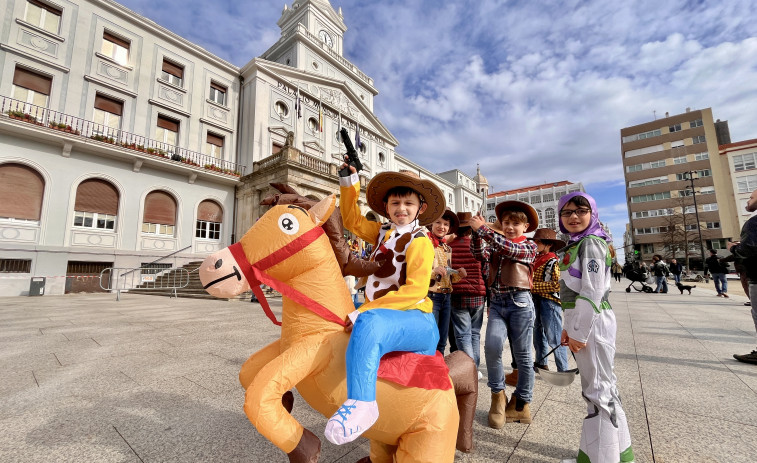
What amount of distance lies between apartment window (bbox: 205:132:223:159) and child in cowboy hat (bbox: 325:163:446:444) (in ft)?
59.2

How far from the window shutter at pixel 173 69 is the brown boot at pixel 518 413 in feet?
67.4

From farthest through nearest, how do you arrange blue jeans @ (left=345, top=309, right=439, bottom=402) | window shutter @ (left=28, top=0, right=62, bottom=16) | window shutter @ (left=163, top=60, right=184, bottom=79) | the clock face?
the clock face
window shutter @ (left=163, top=60, right=184, bottom=79)
window shutter @ (left=28, top=0, right=62, bottom=16)
blue jeans @ (left=345, top=309, right=439, bottom=402)

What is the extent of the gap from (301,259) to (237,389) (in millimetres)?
2164

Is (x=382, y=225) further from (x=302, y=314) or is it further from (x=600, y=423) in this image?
(x=600, y=423)

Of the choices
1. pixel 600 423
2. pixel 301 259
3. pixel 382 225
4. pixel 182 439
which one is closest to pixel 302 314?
pixel 301 259

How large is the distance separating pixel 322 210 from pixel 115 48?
64.4ft

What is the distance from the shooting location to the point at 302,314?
1.38 meters

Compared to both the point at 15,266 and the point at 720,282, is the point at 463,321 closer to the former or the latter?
the point at 720,282

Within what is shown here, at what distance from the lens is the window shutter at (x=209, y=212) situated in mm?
16219

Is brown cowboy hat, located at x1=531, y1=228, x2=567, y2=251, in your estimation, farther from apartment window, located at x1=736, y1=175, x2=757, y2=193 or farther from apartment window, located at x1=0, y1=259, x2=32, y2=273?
apartment window, located at x1=736, y1=175, x2=757, y2=193

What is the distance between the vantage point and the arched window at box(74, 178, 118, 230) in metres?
12.7

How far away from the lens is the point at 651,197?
143 ft

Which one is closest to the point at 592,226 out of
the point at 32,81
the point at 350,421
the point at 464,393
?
the point at 464,393


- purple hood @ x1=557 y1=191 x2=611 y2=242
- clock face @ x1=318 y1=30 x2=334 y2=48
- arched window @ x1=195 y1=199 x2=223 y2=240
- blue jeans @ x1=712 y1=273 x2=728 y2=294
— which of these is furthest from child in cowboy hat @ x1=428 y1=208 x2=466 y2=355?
clock face @ x1=318 y1=30 x2=334 y2=48
